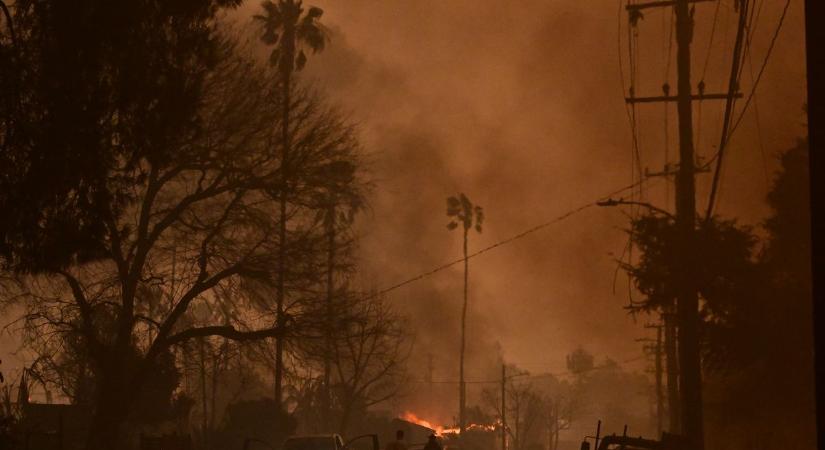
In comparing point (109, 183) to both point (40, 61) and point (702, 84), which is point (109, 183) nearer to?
point (40, 61)

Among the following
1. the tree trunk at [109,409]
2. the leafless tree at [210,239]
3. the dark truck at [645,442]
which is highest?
the leafless tree at [210,239]

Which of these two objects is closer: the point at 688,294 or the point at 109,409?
the point at 688,294

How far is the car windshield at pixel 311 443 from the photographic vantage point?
3067cm

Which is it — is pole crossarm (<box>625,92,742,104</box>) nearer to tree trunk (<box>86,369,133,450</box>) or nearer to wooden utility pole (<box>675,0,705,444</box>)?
wooden utility pole (<box>675,0,705,444</box>)

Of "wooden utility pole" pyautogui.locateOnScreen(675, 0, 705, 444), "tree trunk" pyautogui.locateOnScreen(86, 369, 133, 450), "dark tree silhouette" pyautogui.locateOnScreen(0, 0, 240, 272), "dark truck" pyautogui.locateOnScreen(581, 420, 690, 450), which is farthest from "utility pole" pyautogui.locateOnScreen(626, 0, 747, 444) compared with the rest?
"tree trunk" pyautogui.locateOnScreen(86, 369, 133, 450)

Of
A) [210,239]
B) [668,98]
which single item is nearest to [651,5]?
[668,98]

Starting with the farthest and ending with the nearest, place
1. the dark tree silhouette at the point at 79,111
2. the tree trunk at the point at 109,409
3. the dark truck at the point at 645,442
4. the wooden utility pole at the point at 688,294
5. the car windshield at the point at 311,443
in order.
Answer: the tree trunk at the point at 109,409 < the car windshield at the point at 311,443 < the wooden utility pole at the point at 688,294 < the dark truck at the point at 645,442 < the dark tree silhouette at the point at 79,111

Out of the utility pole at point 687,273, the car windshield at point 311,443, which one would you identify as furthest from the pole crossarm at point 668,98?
the car windshield at point 311,443

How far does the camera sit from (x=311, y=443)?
1217 inches

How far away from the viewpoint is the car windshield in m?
30.7

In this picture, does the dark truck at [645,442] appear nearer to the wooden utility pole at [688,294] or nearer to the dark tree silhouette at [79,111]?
the wooden utility pole at [688,294]

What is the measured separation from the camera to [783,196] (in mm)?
44906

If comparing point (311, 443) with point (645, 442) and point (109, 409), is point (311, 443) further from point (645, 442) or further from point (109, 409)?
point (645, 442)

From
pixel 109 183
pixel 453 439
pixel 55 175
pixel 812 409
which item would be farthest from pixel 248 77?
pixel 453 439
